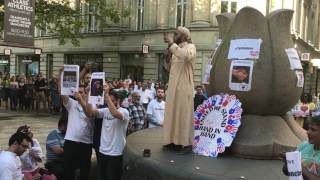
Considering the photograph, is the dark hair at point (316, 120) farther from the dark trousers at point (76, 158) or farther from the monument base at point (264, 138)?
the dark trousers at point (76, 158)

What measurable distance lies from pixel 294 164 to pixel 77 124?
4.30 meters

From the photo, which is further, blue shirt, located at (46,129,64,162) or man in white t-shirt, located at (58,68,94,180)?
blue shirt, located at (46,129,64,162)

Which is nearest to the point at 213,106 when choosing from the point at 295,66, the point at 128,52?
the point at 295,66

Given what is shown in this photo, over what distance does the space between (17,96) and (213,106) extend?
59.7 ft

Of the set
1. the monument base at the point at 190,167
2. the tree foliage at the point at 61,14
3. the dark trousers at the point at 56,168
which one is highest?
the tree foliage at the point at 61,14

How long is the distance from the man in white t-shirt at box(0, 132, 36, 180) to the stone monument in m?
2.98

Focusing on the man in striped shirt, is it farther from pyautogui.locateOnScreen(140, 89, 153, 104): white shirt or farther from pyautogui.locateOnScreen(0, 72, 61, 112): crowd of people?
pyautogui.locateOnScreen(0, 72, 61, 112): crowd of people

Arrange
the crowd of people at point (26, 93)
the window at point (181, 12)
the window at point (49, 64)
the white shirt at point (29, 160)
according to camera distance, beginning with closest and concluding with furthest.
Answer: the white shirt at point (29, 160) → the crowd of people at point (26, 93) → the window at point (181, 12) → the window at point (49, 64)

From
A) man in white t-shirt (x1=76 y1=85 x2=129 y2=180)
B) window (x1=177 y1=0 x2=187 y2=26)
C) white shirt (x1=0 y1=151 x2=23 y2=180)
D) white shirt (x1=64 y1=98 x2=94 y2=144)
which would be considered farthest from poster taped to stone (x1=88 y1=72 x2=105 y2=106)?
window (x1=177 y1=0 x2=187 y2=26)

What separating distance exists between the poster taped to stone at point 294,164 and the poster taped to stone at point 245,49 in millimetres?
3857

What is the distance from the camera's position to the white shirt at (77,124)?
7195 millimetres

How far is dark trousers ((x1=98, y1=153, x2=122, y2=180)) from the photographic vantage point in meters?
6.83

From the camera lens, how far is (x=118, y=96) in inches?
273

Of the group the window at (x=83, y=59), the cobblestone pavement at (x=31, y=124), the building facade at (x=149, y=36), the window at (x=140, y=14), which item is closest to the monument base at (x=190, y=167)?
the cobblestone pavement at (x=31, y=124)
